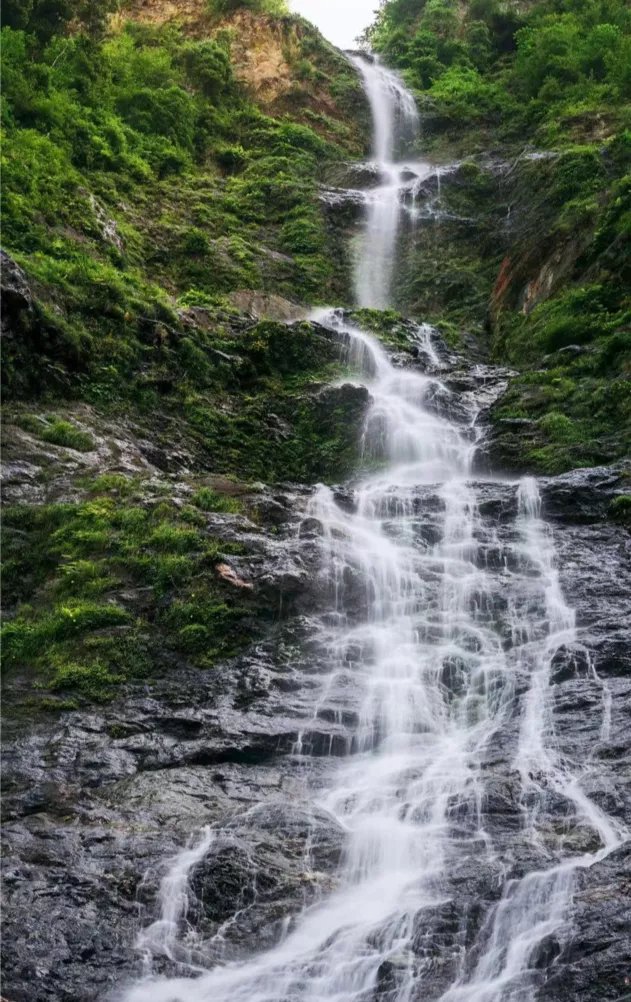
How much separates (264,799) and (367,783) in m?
0.94

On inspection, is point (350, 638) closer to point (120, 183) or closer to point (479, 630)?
point (479, 630)

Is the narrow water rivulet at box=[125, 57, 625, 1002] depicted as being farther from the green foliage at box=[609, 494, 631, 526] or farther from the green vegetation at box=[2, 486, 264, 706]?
the green vegetation at box=[2, 486, 264, 706]

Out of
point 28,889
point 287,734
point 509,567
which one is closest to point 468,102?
point 509,567

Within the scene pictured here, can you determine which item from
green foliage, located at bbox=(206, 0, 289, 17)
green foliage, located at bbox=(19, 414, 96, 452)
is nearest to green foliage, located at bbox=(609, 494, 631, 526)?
green foliage, located at bbox=(19, 414, 96, 452)

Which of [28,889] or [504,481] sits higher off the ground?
[504,481]

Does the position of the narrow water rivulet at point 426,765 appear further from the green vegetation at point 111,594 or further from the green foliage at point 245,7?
the green foliage at point 245,7

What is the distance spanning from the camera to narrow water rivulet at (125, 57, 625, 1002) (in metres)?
5.85

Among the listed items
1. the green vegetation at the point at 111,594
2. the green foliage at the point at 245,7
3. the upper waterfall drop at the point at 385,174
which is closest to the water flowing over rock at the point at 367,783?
the green vegetation at the point at 111,594

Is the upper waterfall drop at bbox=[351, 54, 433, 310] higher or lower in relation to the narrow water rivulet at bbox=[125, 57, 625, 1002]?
higher

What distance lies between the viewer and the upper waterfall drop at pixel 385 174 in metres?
22.2

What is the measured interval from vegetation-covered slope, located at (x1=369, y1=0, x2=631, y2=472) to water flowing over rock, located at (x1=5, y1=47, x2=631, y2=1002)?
8.70 feet

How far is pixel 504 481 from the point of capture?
1282 cm

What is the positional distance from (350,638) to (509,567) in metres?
2.33

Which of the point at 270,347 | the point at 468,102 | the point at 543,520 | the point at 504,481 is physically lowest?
the point at 543,520
